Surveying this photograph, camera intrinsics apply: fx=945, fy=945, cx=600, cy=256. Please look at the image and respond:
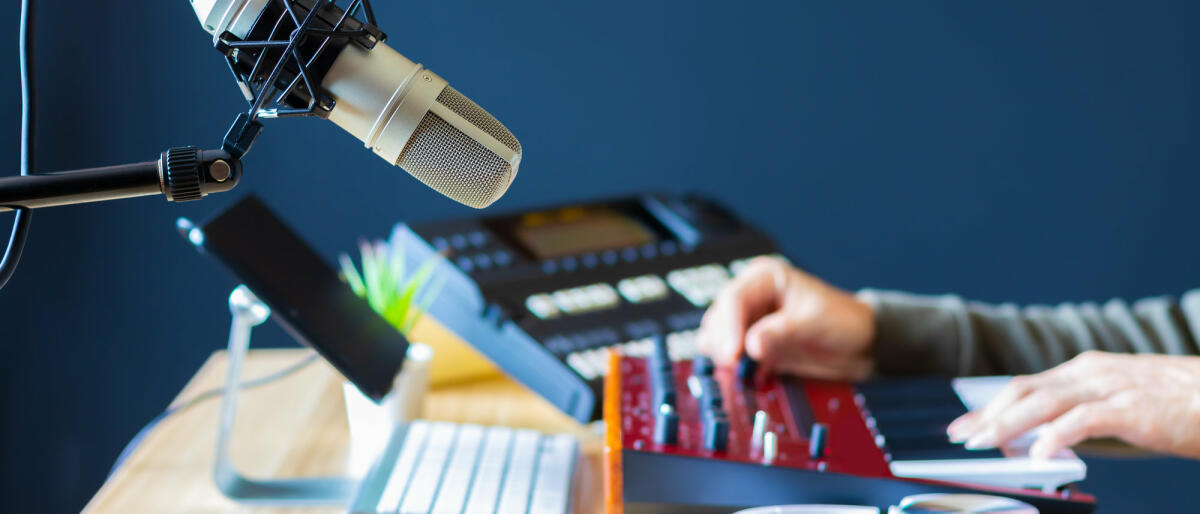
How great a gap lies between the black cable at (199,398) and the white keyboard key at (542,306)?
276 millimetres

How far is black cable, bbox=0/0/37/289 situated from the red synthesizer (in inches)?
15.4

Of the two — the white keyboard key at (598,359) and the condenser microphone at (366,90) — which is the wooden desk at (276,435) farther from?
the condenser microphone at (366,90)

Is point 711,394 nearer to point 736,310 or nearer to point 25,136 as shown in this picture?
point 736,310

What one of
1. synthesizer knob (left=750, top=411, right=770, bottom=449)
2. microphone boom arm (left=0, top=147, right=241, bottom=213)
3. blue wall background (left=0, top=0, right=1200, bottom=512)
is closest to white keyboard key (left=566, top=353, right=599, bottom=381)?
synthesizer knob (left=750, top=411, right=770, bottom=449)

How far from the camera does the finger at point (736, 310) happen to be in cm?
96

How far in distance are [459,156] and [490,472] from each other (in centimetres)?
34

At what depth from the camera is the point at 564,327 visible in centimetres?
102

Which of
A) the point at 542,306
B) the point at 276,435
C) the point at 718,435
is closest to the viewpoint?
the point at 718,435

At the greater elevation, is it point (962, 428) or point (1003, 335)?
point (1003, 335)

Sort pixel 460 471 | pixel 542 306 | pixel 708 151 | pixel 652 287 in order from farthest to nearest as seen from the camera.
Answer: pixel 708 151
pixel 652 287
pixel 542 306
pixel 460 471

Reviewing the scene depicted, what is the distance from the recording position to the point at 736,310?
100 centimetres

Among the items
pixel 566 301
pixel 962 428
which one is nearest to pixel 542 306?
pixel 566 301

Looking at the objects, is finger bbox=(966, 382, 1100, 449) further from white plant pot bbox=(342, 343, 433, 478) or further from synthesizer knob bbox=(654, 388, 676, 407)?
white plant pot bbox=(342, 343, 433, 478)

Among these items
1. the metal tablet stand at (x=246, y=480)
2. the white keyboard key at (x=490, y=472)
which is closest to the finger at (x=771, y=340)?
the white keyboard key at (x=490, y=472)
